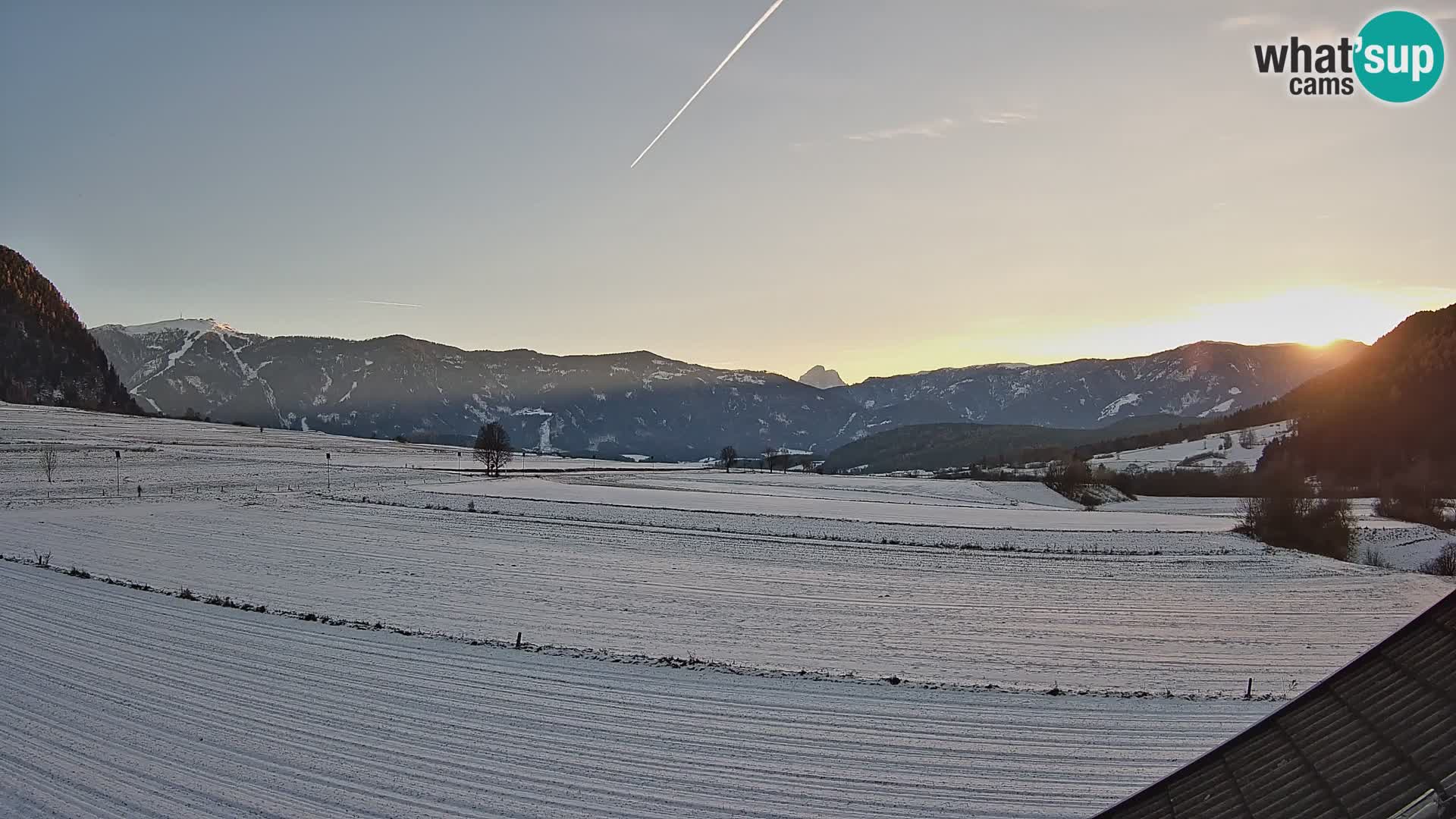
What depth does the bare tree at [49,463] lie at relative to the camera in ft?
230

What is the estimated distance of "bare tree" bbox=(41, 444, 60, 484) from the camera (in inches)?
2764

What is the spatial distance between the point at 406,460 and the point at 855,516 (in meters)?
75.9

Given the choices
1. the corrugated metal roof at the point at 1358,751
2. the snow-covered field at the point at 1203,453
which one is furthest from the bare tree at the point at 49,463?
the snow-covered field at the point at 1203,453

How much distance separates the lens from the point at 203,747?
15.4m

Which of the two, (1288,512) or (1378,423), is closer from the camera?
(1288,512)

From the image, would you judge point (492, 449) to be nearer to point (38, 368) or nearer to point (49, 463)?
point (49, 463)

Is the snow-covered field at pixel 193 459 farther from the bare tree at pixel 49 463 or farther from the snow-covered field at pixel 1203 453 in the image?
the snow-covered field at pixel 1203 453

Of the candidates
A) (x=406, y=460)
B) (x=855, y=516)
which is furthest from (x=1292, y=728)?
(x=406, y=460)

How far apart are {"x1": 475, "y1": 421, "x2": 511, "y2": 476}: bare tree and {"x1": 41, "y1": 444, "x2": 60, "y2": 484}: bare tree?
41954mm

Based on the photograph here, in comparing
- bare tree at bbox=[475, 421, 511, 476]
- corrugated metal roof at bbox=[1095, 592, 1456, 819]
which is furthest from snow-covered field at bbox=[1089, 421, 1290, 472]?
corrugated metal roof at bbox=[1095, 592, 1456, 819]

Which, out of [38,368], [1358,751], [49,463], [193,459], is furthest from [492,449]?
[38,368]

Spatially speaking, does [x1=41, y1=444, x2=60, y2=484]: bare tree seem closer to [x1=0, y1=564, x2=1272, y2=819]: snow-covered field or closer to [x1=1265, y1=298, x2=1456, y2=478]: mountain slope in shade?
[x1=0, y1=564, x2=1272, y2=819]: snow-covered field

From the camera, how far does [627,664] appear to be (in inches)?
861

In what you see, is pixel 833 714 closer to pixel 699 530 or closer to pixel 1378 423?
pixel 699 530
